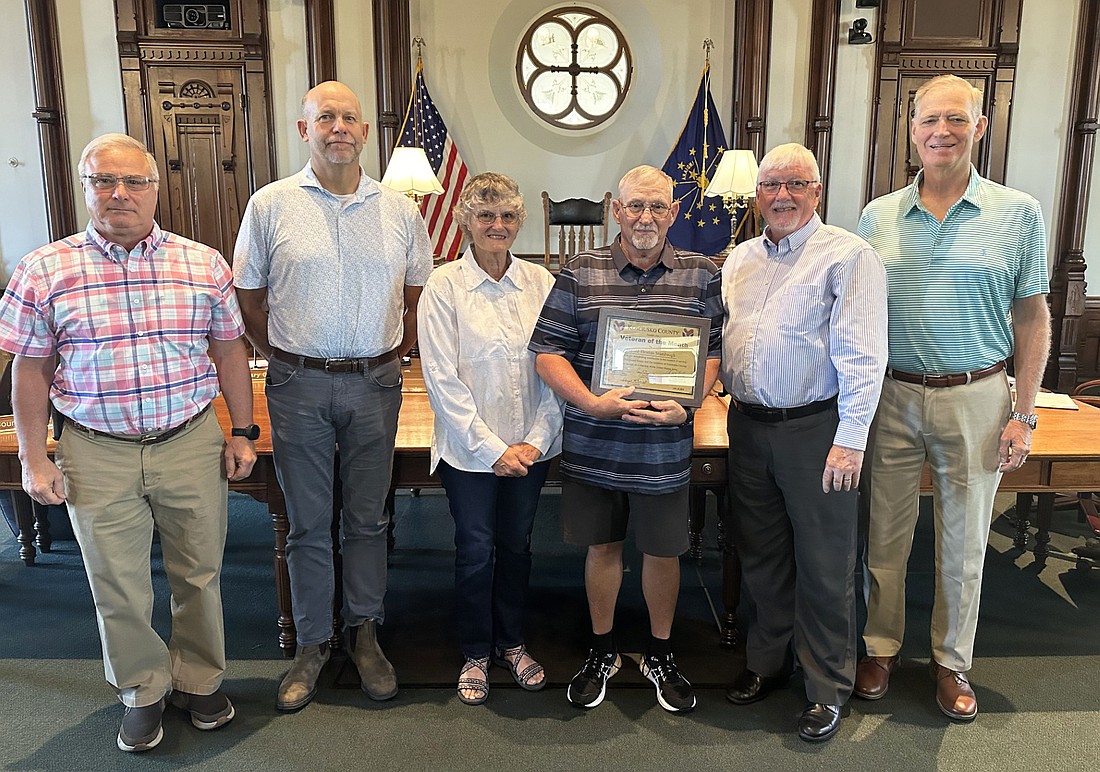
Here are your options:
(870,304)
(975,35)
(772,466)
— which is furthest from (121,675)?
(975,35)

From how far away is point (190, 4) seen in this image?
562 centimetres

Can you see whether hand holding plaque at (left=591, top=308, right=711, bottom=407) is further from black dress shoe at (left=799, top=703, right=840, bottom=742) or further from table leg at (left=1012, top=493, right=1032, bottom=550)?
table leg at (left=1012, top=493, right=1032, bottom=550)

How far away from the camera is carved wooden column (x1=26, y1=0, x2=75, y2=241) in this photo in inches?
214

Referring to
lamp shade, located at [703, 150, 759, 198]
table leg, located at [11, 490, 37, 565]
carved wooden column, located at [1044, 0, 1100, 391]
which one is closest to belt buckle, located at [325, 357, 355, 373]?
table leg, located at [11, 490, 37, 565]

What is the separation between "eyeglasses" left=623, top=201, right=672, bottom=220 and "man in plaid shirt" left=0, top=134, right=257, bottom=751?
3.51ft

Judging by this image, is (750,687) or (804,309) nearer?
(804,309)

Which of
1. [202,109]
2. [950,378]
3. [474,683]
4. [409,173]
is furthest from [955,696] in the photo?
[202,109]

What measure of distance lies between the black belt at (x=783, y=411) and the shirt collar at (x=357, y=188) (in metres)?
1.18

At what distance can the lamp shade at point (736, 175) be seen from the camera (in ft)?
17.0

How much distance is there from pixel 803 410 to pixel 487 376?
2.76ft

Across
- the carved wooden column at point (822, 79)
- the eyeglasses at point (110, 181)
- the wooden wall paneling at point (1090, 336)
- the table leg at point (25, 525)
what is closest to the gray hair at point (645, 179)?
the eyeglasses at point (110, 181)

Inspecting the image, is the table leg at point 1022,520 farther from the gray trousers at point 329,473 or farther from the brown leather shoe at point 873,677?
the gray trousers at point 329,473

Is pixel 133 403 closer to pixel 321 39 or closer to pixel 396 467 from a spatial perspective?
pixel 396 467

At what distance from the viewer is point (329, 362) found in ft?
7.21
